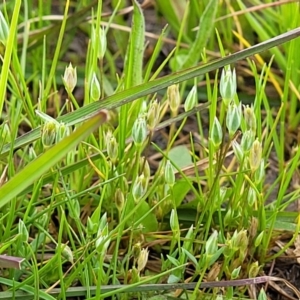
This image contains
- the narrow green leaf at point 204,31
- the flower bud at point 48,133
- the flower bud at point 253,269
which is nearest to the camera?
the flower bud at point 48,133

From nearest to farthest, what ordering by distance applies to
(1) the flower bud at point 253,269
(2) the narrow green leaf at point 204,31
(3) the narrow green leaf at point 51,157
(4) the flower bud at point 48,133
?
1. (3) the narrow green leaf at point 51,157
2. (4) the flower bud at point 48,133
3. (1) the flower bud at point 253,269
4. (2) the narrow green leaf at point 204,31

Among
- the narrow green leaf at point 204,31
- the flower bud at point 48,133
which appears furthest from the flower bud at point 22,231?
the narrow green leaf at point 204,31

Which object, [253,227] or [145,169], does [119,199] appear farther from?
[253,227]

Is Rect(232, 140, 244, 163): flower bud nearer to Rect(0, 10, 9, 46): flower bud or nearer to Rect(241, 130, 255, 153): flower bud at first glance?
Rect(241, 130, 255, 153): flower bud

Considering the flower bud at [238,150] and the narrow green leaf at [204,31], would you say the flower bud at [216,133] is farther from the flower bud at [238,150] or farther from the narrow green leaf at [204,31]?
the narrow green leaf at [204,31]

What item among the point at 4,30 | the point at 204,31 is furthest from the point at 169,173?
the point at 204,31

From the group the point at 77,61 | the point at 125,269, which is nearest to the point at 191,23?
the point at 77,61
